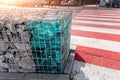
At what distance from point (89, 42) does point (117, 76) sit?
80.9 inches

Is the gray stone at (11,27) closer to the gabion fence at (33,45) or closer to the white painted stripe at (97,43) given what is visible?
the gabion fence at (33,45)

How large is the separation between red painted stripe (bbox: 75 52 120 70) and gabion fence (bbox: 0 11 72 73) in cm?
83

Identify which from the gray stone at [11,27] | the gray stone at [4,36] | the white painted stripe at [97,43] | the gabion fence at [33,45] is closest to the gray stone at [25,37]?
the gabion fence at [33,45]

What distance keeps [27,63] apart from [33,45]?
325 mm

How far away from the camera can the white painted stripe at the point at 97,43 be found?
4.51 metres

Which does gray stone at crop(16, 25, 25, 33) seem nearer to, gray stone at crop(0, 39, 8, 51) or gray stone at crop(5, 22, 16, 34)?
gray stone at crop(5, 22, 16, 34)

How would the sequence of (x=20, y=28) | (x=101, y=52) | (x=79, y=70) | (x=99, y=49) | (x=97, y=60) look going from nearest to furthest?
1. (x=20, y=28)
2. (x=79, y=70)
3. (x=97, y=60)
4. (x=101, y=52)
5. (x=99, y=49)

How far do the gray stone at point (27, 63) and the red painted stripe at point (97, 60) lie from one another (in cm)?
109

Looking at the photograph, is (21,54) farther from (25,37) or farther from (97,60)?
(97,60)

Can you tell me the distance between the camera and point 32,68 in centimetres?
301

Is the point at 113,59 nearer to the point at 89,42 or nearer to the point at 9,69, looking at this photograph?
the point at 89,42

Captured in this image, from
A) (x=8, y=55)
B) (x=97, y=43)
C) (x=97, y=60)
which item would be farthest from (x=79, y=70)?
(x=97, y=43)

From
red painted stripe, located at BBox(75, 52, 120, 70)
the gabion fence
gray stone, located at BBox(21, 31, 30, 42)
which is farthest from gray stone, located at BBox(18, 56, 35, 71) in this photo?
red painted stripe, located at BBox(75, 52, 120, 70)

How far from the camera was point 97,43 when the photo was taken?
16.1ft
